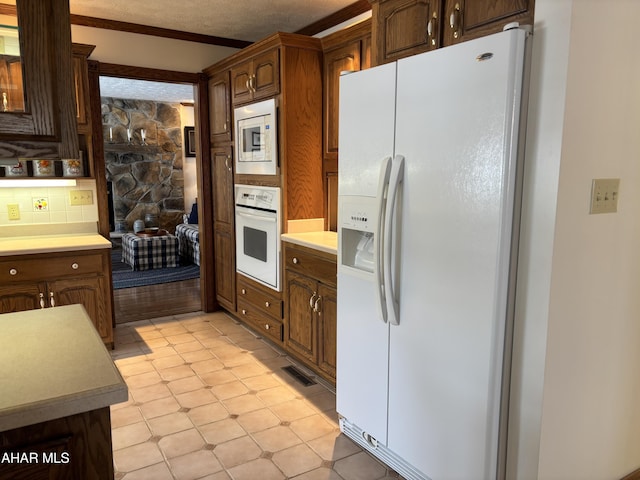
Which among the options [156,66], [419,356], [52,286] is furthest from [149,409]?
[156,66]

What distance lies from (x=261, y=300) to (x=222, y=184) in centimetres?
112

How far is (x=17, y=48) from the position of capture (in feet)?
2.96

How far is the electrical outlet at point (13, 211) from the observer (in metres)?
3.57

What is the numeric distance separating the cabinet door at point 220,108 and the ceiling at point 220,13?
15.4 inches

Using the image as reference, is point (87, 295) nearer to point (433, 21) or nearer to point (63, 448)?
point (63, 448)

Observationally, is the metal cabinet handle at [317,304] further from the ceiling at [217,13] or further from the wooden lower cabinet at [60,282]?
the ceiling at [217,13]

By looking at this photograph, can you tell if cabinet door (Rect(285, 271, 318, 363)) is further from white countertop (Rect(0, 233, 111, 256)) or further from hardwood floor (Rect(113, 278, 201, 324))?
hardwood floor (Rect(113, 278, 201, 324))

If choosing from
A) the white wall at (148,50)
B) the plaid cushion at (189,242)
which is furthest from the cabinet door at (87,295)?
the plaid cushion at (189,242)

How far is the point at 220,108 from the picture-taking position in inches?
160

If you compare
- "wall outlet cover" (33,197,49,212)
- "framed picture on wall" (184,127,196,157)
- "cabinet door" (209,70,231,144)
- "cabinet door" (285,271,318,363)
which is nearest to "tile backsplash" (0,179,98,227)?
"wall outlet cover" (33,197,49,212)

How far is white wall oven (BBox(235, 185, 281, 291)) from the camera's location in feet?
11.0

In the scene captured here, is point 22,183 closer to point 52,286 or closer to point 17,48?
point 52,286

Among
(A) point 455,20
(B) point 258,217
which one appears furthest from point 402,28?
(B) point 258,217

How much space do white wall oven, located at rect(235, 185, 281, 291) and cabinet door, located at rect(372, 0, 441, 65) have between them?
4.39 ft
